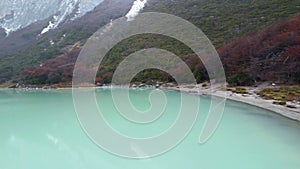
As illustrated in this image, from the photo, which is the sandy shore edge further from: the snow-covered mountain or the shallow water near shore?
A: the snow-covered mountain

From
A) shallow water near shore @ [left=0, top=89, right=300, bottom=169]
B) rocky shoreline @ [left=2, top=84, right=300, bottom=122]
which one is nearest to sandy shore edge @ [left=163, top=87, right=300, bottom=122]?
rocky shoreline @ [left=2, top=84, right=300, bottom=122]

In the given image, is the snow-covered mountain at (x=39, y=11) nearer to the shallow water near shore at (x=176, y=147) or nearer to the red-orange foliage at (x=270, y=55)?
the red-orange foliage at (x=270, y=55)

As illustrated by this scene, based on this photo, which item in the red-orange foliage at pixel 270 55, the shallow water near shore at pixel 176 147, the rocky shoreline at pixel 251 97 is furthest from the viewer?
the red-orange foliage at pixel 270 55

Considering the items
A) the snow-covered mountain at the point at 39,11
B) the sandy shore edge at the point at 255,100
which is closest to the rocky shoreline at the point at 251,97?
the sandy shore edge at the point at 255,100

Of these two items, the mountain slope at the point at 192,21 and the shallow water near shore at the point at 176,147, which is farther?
the mountain slope at the point at 192,21

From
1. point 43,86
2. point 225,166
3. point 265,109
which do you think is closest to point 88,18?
point 43,86

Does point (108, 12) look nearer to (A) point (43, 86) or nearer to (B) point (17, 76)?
(B) point (17, 76)

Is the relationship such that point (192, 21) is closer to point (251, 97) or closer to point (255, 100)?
point (251, 97)
